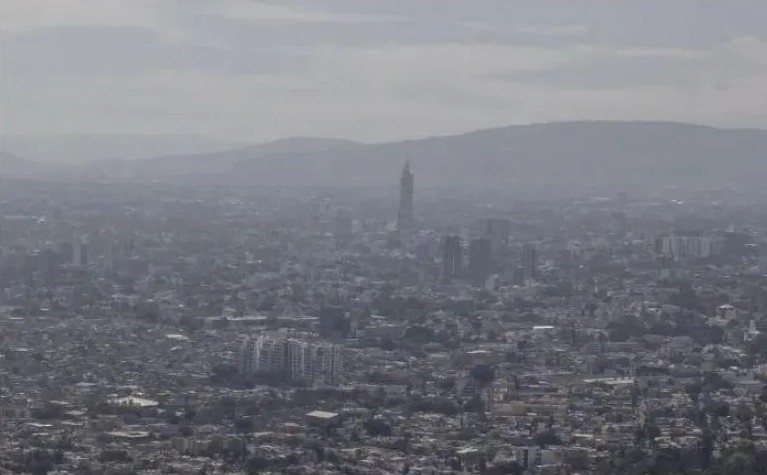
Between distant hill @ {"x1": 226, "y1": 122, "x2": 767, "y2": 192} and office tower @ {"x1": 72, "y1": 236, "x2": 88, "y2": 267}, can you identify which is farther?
distant hill @ {"x1": 226, "y1": 122, "x2": 767, "y2": 192}

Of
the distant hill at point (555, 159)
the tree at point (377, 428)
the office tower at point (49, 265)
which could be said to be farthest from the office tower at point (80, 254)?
the distant hill at point (555, 159)

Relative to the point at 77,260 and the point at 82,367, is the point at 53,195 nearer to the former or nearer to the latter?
the point at 77,260

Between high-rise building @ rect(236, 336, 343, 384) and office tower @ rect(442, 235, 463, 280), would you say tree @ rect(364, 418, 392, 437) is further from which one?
office tower @ rect(442, 235, 463, 280)

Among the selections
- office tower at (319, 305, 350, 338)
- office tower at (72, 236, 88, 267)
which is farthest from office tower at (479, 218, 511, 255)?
office tower at (319, 305, 350, 338)

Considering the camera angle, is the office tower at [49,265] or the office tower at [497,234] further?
the office tower at [497,234]

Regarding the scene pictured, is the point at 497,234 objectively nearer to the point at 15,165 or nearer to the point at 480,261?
the point at 480,261

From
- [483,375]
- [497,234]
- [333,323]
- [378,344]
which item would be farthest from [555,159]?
[483,375]

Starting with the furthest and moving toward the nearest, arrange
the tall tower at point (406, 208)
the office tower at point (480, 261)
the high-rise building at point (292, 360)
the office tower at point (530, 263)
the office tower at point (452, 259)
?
the tall tower at point (406, 208), the office tower at point (452, 259), the office tower at point (530, 263), the office tower at point (480, 261), the high-rise building at point (292, 360)

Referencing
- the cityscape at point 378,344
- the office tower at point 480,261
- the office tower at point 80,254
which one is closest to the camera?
the cityscape at point 378,344

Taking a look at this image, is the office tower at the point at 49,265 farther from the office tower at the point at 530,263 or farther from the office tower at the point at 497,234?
the office tower at the point at 497,234
